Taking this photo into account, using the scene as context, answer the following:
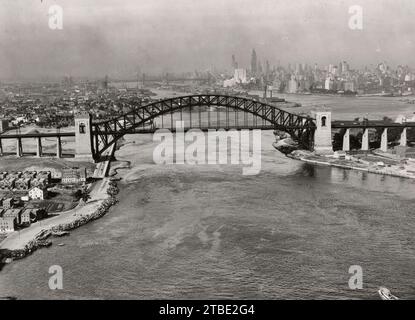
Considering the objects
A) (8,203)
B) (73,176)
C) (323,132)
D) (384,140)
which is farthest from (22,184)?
(384,140)

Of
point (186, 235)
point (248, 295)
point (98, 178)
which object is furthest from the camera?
point (98, 178)

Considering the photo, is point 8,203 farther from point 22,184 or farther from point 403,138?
point 403,138

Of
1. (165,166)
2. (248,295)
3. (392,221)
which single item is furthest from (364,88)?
(248,295)

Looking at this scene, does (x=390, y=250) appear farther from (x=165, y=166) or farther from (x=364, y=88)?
(x=364, y=88)

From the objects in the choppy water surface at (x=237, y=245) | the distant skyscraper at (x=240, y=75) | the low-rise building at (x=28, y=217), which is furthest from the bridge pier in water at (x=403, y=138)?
the distant skyscraper at (x=240, y=75)

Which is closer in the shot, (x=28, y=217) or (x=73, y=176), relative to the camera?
(x=28, y=217)

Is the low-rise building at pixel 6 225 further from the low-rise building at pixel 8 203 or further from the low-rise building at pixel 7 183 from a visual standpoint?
the low-rise building at pixel 7 183

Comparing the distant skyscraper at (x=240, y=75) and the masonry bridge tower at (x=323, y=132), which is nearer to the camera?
the masonry bridge tower at (x=323, y=132)
